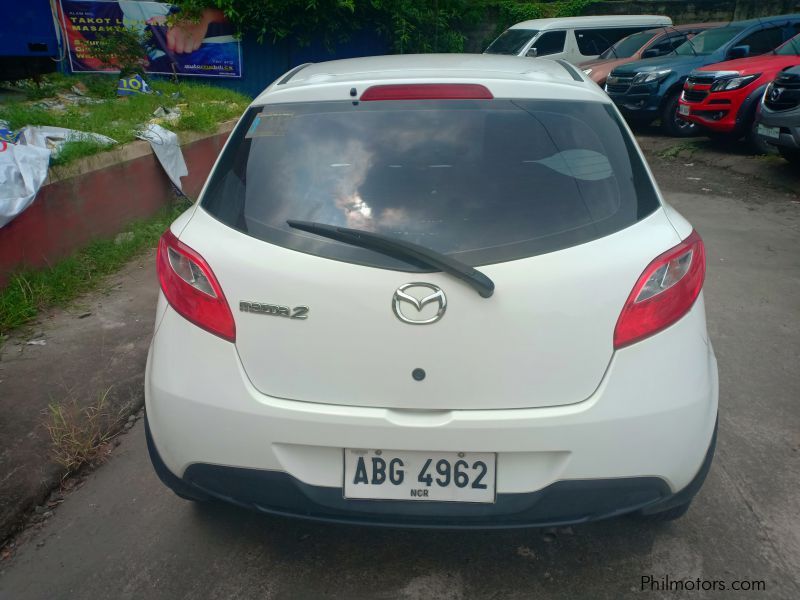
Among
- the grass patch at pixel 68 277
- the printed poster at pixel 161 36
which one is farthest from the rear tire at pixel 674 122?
the grass patch at pixel 68 277

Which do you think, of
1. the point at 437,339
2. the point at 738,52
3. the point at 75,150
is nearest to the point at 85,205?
the point at 75,150

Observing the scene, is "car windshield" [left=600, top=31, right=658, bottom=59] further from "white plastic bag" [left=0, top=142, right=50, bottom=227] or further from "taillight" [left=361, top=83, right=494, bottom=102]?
"taillight" [left=361, top=83, right=494, bottom=102]

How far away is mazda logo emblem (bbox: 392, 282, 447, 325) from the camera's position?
2.04 metres

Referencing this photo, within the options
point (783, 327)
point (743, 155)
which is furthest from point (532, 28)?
point (783, 327)

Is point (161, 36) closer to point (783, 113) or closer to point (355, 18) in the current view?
point (355, 18)

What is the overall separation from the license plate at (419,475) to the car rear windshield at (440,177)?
0.55 meters

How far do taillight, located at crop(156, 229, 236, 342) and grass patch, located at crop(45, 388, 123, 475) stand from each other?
1237 millimetres

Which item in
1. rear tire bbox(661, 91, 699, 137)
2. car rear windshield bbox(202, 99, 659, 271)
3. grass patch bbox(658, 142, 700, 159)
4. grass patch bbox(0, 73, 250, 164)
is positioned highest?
car rear windshield bbox(202, 99, 659, 271)

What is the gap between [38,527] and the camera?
2812 millimetres

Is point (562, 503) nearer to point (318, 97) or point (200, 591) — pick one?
point (200, 591)

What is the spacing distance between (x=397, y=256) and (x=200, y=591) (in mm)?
1317

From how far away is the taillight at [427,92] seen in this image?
2400 mm

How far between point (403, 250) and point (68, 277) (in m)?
3.77

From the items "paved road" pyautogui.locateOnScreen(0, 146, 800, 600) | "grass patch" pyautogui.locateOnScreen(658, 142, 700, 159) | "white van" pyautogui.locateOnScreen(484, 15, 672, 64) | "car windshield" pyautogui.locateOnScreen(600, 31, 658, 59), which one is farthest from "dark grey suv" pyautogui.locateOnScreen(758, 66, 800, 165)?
"white van" pyautogui.locateOnScreen(484, 15, 672, 64)
